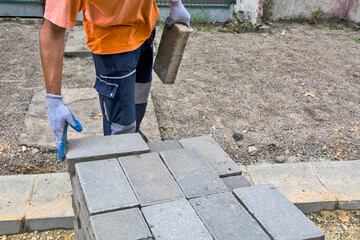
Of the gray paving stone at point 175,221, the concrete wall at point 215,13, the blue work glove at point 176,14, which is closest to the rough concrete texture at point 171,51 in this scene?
the blue work glove at point 176,14

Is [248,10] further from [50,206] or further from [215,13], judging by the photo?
[50,206]

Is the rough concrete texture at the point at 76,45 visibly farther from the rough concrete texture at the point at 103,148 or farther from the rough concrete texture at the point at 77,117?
the rough concrete texture at the point at 103,148

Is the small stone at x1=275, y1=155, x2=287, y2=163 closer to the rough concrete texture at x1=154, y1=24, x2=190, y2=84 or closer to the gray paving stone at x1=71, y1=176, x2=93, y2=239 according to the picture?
the rough concrete texture at x1=154, y1=24, x2=190, y2=84

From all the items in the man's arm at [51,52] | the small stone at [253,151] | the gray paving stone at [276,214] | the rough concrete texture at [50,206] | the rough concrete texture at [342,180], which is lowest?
the rough concrete texture at [50,206]

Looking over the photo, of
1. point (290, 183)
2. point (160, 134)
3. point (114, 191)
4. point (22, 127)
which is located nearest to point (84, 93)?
point (22, 127)

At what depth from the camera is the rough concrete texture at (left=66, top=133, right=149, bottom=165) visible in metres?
2.04

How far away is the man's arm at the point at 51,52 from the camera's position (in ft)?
6.91

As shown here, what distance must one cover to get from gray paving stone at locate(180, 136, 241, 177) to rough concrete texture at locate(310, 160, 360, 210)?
4.31 ft

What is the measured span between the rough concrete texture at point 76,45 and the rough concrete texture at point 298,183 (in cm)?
342

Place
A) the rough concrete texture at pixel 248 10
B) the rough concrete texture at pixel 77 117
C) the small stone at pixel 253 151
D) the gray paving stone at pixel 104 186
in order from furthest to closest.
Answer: the rough concrete texture at pixel 248 10 → the small stone at pixel 253 151 → the rough concrete texture at pixel 77 117 → the gray paving stone at pixel 104 186

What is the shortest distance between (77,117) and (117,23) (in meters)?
1.80

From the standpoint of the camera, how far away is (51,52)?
2.12 meters

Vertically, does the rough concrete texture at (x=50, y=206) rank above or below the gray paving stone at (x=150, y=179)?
below

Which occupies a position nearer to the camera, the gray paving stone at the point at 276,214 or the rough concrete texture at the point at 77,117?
the gray paving stone at the point at 276,214
